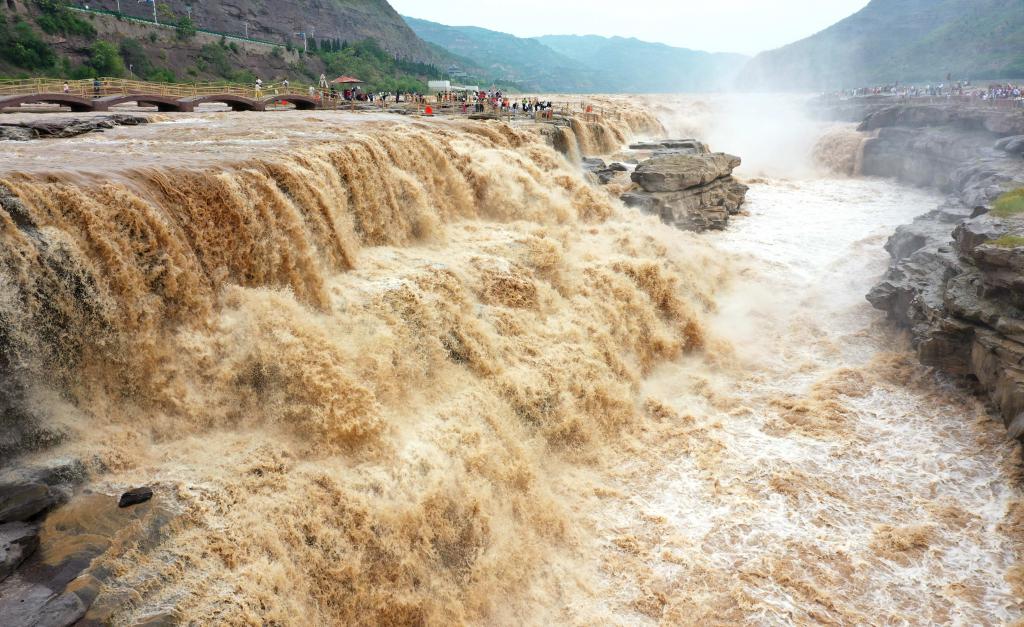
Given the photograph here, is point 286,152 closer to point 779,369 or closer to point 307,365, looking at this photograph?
point 307,365

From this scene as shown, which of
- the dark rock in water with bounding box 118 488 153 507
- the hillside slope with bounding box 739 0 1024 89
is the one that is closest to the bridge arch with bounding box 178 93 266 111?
the dark rock in water with bounding box 118 488 153 507

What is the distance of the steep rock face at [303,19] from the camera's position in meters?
56.5

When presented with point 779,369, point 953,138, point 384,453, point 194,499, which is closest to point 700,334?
point 779,369

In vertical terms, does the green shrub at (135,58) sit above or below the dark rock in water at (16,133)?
above

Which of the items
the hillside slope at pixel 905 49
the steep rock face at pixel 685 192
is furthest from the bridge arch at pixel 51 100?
the hillside slope at pixel 905 49

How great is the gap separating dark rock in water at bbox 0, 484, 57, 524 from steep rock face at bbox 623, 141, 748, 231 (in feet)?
48.6

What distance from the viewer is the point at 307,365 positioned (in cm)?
692

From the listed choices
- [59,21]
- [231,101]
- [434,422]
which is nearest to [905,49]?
[231,101]

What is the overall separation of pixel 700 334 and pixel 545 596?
6.65 m

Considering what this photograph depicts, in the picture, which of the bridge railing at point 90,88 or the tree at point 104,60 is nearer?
the bridge railing at point 90,88

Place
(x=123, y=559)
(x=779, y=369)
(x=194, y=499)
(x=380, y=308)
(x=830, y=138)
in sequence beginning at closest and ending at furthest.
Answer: (x=123, y=559)
(x=194, y=499)
(x=380, y=308)
(x=779, y=369)
(x=830, y=138)

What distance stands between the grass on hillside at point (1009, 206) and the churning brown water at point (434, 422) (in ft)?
9.30

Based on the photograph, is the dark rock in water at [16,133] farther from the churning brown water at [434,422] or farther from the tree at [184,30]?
the tree at [184,30]

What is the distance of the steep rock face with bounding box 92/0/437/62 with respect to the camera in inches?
2224
